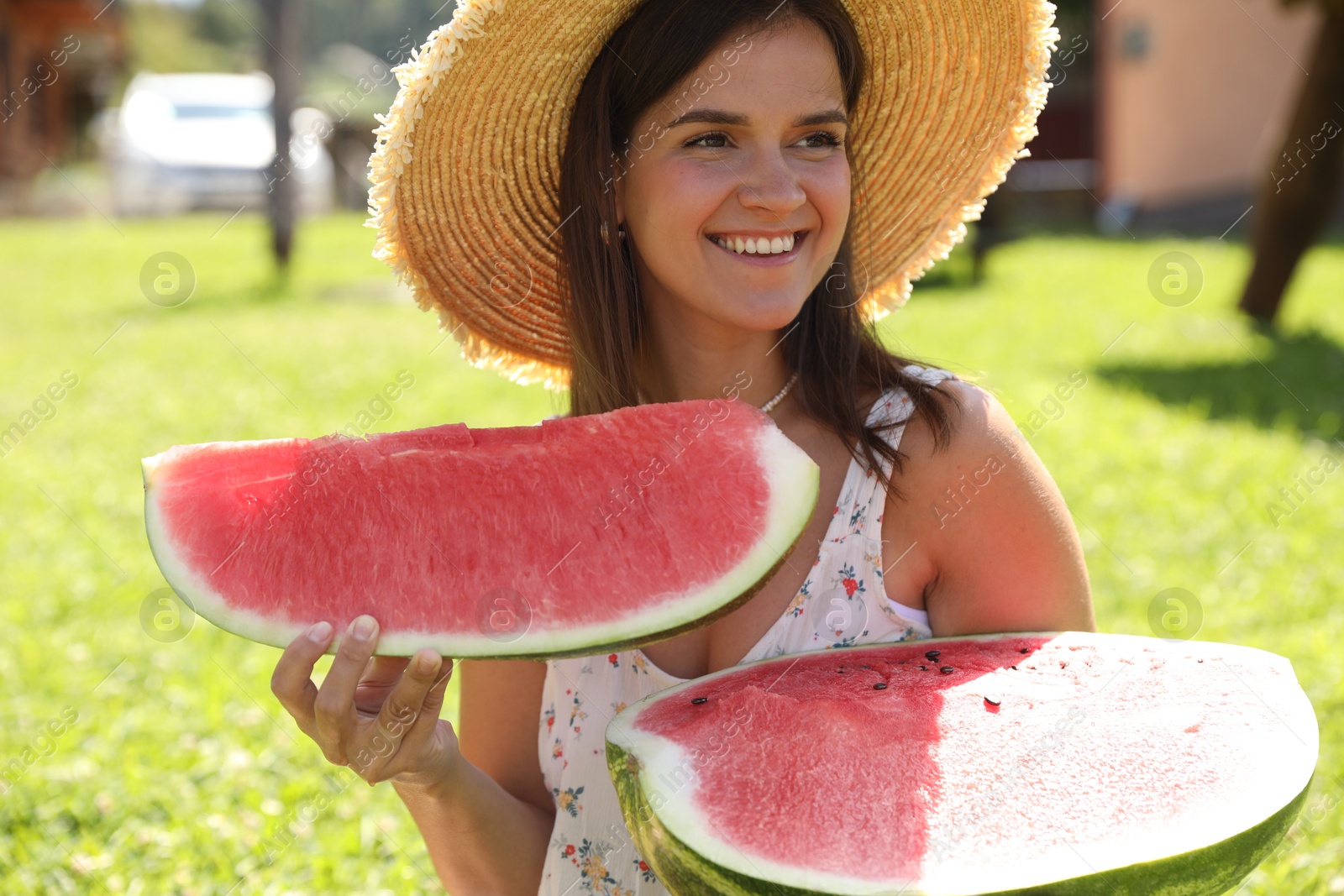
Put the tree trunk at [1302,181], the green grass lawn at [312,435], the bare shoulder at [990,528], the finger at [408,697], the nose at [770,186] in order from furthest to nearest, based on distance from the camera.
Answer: the tree trunk at [1302,181] < the green grass lawn at [312,435] < the bare shoulder at [990,528] < the nose at [770,186] < the finger at [408,697]

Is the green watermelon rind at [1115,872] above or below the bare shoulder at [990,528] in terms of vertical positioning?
below

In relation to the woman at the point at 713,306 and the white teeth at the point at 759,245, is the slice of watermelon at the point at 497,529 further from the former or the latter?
the white teeth at the point at 759,245

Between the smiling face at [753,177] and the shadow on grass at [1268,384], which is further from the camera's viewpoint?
the shadow on grass at [1268,384]

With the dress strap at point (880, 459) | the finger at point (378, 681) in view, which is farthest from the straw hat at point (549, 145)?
the finger at point (378, 681)

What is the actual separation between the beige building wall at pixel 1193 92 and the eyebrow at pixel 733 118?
47.5 feet

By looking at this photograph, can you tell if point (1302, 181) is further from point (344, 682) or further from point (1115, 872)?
point (344, 682)

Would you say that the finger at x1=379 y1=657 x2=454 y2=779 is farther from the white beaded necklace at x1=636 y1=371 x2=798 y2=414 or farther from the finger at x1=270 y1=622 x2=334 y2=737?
the white beaded necklace at x1=636 y1=371 x2=798 y2=414

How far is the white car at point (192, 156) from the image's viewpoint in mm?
20656

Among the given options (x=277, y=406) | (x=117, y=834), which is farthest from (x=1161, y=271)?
(x=117, y=834)

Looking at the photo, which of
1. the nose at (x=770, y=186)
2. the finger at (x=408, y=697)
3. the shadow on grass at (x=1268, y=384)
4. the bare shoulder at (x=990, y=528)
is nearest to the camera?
the finger at (x=408, y=697)

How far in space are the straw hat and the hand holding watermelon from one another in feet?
2.54

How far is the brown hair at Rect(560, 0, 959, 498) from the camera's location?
1.75 meters

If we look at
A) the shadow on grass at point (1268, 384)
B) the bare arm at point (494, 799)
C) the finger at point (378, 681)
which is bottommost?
the shadow on grass at point (1268, 384)

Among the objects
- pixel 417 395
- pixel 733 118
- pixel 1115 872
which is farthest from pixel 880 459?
pixel 417 395
